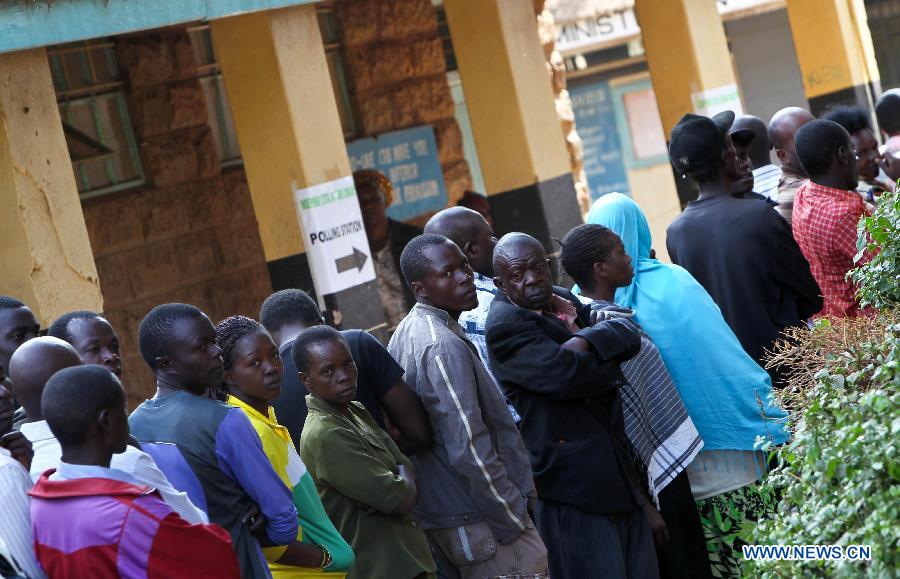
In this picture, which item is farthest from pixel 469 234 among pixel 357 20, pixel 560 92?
pixel 560 92

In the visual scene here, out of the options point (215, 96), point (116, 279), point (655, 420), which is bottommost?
point (655, 420)

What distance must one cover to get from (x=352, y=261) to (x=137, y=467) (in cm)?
507

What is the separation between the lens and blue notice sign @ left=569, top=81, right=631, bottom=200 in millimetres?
17375

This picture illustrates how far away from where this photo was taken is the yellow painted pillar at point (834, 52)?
1233 cm

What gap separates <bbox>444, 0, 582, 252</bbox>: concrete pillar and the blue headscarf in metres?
4.93

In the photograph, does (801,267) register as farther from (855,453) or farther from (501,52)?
(501,52)

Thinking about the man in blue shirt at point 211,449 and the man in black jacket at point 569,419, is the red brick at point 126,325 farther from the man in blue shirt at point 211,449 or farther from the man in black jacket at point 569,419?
the man in blue shirt at point 211,449

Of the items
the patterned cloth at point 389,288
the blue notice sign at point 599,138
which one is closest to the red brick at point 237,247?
the patterned cloth at point 389,288

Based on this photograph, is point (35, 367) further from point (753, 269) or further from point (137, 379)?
point (137, 379)

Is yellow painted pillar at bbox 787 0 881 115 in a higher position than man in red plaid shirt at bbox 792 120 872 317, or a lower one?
higher

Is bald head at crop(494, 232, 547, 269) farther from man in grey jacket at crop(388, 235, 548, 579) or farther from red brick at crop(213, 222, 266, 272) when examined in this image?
red brick at crop(213, 222, 266, 272)

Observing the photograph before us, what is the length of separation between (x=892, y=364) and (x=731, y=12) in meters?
14.0

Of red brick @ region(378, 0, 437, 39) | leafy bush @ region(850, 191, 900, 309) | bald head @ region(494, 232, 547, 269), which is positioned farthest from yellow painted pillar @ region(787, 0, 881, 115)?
leafy bush @ region(850, 191, 900, 309)

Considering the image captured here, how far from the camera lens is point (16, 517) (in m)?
3.58
